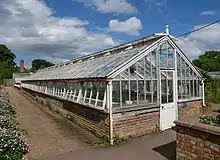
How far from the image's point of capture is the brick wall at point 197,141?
17.7ft

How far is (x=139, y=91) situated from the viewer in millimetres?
10266

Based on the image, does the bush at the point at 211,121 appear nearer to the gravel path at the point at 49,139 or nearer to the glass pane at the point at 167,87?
the gravel path at the point at 49,139

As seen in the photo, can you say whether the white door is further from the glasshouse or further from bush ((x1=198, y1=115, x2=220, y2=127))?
bush ((x1=198, y1=115, x2=220, y2=127))

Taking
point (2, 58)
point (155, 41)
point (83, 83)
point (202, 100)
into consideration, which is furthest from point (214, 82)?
point (2, 58)

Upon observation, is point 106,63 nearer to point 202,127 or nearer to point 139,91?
point 139,91

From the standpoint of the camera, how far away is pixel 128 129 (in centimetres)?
962

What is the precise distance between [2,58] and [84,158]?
9240 centimetres

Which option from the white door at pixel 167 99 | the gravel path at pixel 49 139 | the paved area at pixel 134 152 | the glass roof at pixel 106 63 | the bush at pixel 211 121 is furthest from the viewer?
the white door at pixel 167 99

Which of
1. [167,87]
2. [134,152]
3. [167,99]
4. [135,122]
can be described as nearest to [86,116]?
[135,122]

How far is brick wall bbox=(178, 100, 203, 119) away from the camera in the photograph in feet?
39.5

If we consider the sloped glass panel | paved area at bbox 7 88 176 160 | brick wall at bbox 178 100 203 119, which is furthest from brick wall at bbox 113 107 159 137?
the sloped glass panel

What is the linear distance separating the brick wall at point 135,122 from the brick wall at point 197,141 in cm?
322

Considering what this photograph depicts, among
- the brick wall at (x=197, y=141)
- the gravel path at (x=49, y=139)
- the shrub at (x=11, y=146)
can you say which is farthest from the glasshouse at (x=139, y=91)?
the brick wall at (x=197, y=141)

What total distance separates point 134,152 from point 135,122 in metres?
1.93
